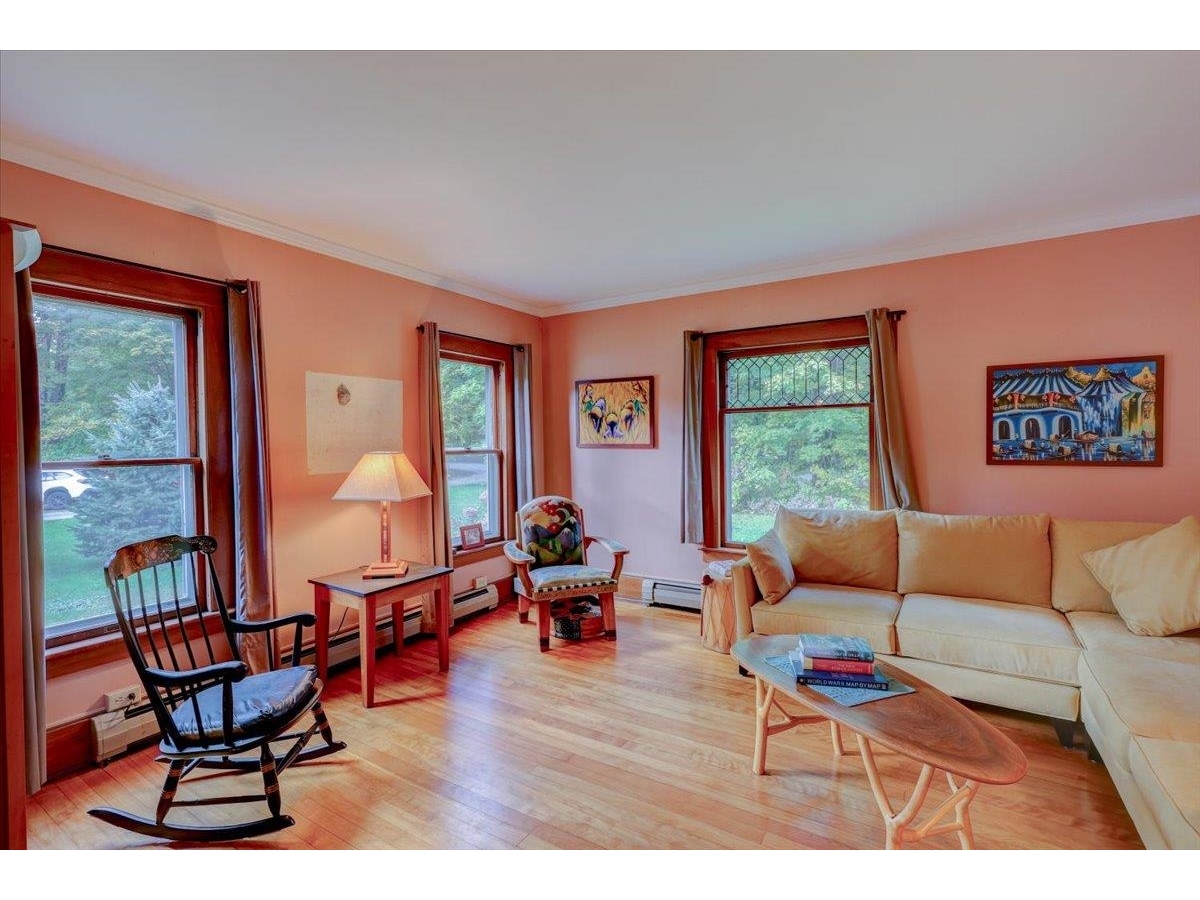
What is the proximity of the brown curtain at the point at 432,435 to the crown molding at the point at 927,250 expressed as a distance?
1551 millimetres

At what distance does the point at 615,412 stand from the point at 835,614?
2467 mm

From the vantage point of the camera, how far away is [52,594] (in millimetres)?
2305

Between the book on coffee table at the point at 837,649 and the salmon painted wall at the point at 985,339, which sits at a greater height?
the salmon painted wall at the point at 985,339

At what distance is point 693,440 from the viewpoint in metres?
4.24

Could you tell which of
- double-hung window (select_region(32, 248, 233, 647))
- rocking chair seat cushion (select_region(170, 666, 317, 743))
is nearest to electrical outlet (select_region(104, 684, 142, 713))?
double-hung window (select_region(32, 248, 233, 647))

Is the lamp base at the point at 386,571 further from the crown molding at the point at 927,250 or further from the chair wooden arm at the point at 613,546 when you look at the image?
the crown molding at the point at 927,250

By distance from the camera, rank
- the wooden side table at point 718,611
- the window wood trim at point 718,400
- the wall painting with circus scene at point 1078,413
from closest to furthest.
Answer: the wall painting with circus scene at point 1078,413
the wooden side table at point 718,611
the window wood trim at point 718,400

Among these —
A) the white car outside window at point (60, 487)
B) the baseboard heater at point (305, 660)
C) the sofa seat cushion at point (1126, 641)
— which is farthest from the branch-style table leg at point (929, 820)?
the white car outside window at point (60, 487)

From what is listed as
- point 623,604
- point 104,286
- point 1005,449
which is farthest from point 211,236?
point 1005,449

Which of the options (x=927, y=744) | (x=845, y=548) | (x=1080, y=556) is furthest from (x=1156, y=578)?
(x=927, y=744)

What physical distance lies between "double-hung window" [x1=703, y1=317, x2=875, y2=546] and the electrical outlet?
350 cm

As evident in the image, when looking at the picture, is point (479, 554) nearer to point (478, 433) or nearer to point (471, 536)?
point (471, 536)

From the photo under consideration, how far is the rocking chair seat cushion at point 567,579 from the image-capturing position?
3.56 metres

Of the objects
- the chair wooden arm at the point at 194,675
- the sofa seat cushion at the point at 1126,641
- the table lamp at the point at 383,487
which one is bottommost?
the sofa seat cushion at the point at 1126,641
